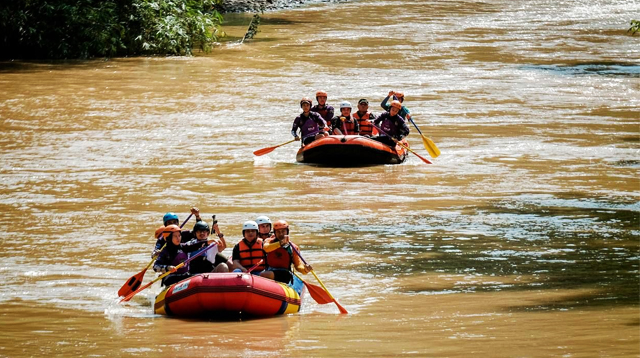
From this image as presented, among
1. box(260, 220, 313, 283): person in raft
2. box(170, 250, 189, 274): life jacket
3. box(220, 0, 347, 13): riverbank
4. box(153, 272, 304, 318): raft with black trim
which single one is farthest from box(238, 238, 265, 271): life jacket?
box(220, 0, 347, 13): riverbank

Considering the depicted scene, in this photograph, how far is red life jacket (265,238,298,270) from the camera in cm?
1201

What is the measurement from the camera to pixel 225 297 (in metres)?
10.9

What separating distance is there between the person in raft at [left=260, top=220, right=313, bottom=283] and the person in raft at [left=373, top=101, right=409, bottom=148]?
9076 millimetres

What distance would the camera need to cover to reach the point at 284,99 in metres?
28.7

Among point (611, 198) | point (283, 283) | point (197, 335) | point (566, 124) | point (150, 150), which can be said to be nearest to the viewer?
point (197, 335)

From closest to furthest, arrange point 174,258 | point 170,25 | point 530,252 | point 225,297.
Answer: point 225,297
point 174,258
point 530,252
point 170,25

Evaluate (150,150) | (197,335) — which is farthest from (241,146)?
(197,335)

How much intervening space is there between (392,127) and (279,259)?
9.42 metres

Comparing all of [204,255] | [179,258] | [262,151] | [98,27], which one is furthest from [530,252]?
[98,27]

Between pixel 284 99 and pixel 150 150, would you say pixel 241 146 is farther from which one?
pixel 284 99

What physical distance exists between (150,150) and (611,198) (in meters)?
9.22

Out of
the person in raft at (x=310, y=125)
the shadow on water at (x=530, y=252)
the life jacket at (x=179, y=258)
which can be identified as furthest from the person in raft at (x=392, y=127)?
the life jacket at (x=179, y=258)

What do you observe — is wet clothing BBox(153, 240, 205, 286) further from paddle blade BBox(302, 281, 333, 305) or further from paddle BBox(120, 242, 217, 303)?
paddle blade BBox(302, 281, 333, 305)

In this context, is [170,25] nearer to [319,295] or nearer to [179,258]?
[179,258]
